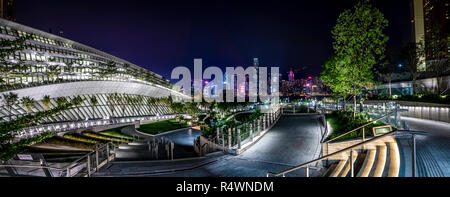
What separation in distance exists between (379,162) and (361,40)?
11773 millimetres

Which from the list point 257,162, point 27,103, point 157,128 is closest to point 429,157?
point 257,162

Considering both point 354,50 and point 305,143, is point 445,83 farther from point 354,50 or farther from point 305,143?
point 305,143

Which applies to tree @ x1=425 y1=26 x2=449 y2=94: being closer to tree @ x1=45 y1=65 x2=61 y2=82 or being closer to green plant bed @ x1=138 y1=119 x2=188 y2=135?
green plant bed @ x1=138 y1=119 x2=188 y2=135

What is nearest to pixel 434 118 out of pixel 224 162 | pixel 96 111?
pixel 224 162

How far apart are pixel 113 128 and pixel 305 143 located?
112 feet

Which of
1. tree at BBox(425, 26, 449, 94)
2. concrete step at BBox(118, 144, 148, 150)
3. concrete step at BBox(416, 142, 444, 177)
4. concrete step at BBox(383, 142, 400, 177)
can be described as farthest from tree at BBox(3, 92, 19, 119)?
tree at BBox(425, 26, 449, 94)

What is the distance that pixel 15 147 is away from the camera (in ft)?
21.0

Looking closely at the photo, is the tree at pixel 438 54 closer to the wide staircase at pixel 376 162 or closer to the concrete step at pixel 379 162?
the wide staircase at pixel 376 162

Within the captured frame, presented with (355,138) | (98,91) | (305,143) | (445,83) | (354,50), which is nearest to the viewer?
(355,138)

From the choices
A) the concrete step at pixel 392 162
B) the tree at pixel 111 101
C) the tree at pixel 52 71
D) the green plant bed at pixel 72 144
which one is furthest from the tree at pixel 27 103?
the concrete step at pixel 392 162

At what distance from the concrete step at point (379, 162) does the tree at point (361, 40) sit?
8510mm

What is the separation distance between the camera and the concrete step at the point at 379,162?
598cm

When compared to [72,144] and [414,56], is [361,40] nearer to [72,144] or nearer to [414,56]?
[414,56]
